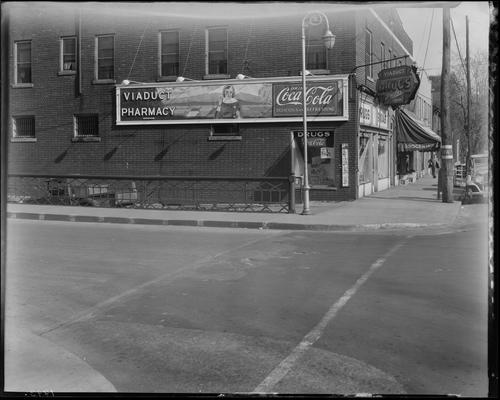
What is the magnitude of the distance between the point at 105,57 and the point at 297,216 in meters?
10.8

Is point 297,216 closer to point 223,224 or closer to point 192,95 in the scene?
point 223,224

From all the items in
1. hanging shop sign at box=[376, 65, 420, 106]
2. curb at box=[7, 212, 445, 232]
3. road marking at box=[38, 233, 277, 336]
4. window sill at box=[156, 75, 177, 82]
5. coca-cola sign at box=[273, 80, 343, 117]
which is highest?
hanging shop sign at box=[376, 65, 420, 106]

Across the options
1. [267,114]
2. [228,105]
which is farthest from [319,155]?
[267,114]

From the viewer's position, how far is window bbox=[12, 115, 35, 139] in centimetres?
220

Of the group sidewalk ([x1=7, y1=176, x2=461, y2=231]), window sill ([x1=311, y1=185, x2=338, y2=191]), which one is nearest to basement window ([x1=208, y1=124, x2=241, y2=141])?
sidewalk ([x1=7, y1=176, x2=461, y2=231])

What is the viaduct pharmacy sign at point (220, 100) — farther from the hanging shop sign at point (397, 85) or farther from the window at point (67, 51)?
the hanging shop sign at point (397, 85)

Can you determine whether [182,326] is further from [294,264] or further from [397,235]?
[397,235]

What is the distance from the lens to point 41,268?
7.39m

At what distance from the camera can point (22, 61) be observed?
2.48 metres

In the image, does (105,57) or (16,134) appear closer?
(16,134)

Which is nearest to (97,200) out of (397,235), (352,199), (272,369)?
(352,199)

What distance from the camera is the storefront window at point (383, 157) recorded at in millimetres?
21859

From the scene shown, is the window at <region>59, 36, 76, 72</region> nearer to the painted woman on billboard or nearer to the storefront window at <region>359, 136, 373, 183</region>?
the painted woman on billboard

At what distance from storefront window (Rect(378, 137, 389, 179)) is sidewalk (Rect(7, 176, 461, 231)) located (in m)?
5.56
